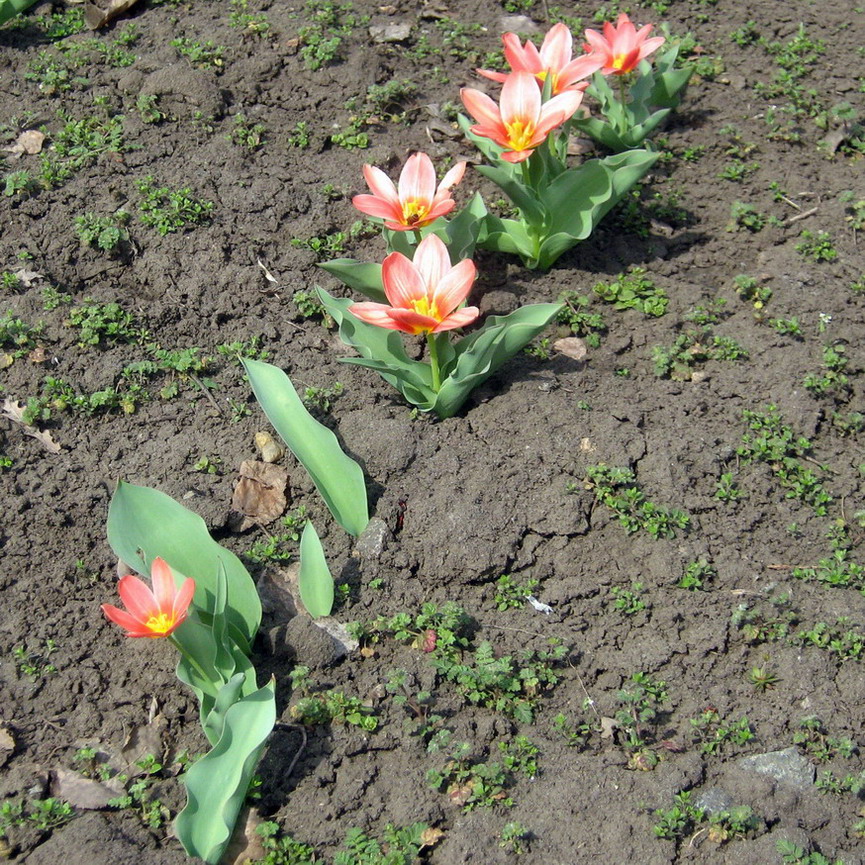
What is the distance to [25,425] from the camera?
124 inches

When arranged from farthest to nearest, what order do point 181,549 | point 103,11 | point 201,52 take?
point 103,11
point 201,52
point 181,549

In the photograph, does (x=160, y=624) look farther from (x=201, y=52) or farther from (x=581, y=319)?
(x=201, y=52)

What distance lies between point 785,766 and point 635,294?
182 cm

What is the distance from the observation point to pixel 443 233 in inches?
134

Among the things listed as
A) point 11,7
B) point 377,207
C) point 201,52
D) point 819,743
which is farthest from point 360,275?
point 11,7

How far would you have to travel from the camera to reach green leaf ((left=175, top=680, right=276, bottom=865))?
2.19m

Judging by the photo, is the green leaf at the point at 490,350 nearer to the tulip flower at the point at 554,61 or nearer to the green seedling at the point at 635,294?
the green seedling at the point at 635,294

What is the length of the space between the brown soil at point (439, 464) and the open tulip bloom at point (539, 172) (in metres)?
0.17

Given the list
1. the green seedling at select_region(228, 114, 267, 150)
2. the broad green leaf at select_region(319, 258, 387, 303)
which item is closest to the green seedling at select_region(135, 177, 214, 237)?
the green seedling at select_region(228, 114, 267, 150)

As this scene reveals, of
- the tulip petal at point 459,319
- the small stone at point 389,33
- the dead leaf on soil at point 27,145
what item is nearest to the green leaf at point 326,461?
the tulip petal at point 459,319

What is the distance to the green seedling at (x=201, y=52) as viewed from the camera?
4.33m

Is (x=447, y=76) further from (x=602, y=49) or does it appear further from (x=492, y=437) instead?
(x=492, y=437)

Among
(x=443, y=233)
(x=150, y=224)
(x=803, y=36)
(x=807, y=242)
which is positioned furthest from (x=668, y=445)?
(x=803, y=36)

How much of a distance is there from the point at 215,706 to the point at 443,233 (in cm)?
181
